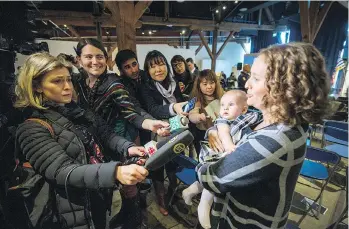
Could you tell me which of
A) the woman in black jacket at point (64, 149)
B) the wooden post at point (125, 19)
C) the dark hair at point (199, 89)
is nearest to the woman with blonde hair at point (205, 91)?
the dark hair at point (199, 89)

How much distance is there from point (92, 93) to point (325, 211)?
9.63 ft

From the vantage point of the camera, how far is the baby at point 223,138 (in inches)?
45.6

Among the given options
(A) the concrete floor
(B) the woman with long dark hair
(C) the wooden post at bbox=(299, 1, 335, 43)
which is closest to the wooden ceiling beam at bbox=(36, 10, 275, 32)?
(B) the woman with long dark hair

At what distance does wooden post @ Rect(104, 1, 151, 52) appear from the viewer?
9.07ft

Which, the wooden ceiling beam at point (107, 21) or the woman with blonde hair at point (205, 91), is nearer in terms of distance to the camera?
the woman with blonde hair at point (205, 91)

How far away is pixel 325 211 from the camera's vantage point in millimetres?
2361

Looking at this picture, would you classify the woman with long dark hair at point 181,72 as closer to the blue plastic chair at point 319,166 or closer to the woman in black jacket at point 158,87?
the woman in black jacket at point 158,87

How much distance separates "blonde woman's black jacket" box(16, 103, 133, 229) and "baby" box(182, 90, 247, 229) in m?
0.59

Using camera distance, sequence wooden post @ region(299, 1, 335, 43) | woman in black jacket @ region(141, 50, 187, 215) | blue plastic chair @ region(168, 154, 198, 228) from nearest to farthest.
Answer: blue plastic chair @ region(168, 154, 198, 228) → woman in black jacket @ region(141, 50, 187, 215) → wooden post @ region(299, 1, 335, 43)

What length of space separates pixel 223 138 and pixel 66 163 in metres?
0.85

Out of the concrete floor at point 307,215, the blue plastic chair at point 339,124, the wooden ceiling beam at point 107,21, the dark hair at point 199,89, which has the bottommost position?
the concrete floor at point 307,215

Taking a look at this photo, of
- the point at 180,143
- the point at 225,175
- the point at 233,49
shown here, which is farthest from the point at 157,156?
the point at 233,49

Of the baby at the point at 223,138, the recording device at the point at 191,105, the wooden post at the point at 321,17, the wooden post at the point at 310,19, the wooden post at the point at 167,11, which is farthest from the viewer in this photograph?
the wooden post at the point at 167,11

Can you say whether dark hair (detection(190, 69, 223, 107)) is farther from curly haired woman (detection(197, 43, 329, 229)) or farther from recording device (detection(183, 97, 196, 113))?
curly haired woman (detection(197, 43, 329, 229))
